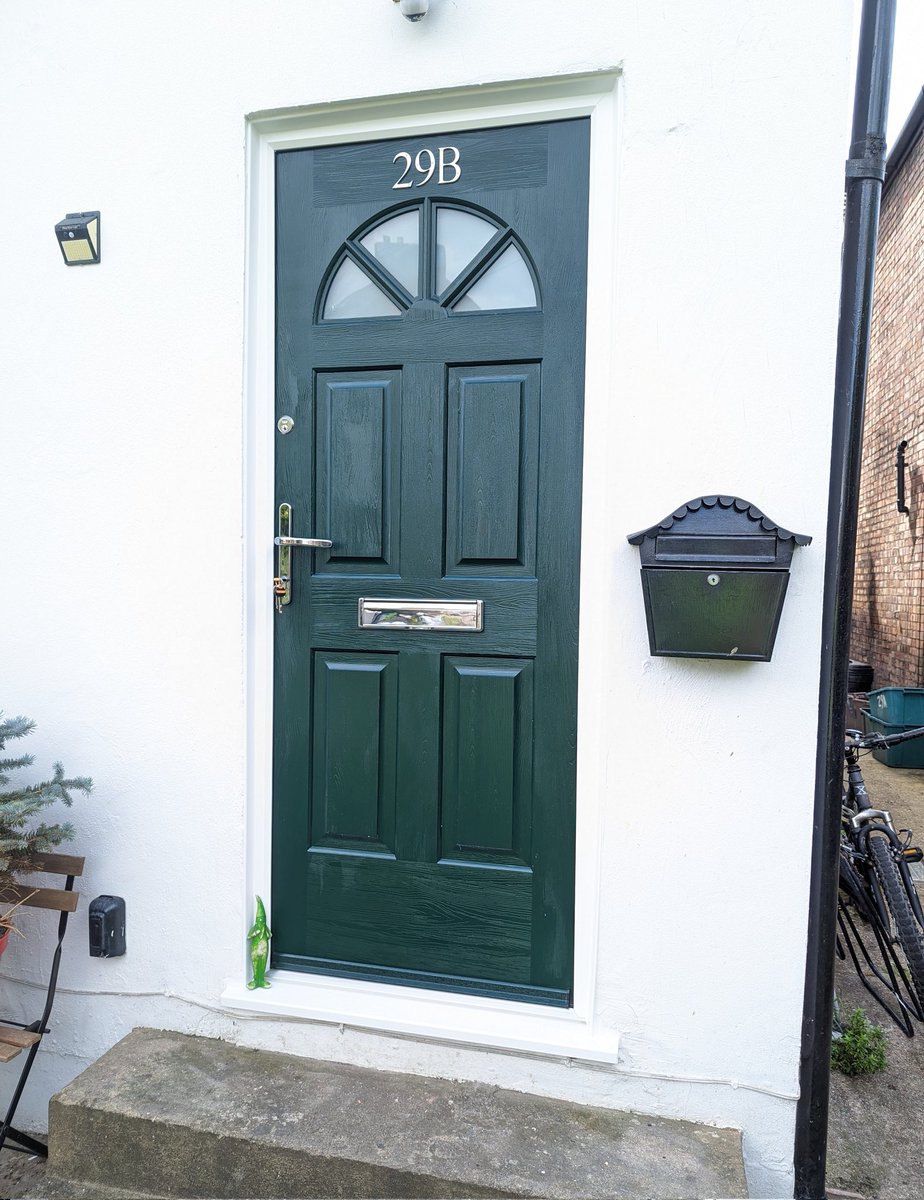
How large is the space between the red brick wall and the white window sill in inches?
251

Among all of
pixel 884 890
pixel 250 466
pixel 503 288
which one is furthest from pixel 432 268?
pixel 884 890

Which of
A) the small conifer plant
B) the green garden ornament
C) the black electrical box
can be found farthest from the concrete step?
the small conifer plant

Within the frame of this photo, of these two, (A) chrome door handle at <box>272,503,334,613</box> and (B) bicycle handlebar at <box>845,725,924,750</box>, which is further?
(B) bicycle handlebar at <box>845,725,924,750</box>

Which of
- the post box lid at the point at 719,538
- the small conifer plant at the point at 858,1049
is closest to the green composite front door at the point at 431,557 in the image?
the post box lid at the point at 719,538

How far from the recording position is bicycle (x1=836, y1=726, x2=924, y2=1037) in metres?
2.67

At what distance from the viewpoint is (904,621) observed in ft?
25.1

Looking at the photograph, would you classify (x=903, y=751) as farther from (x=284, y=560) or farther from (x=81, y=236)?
(x=81, y=236)

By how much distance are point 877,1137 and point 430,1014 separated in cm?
133

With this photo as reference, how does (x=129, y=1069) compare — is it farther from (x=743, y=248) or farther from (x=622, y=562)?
(x=743, y=248)

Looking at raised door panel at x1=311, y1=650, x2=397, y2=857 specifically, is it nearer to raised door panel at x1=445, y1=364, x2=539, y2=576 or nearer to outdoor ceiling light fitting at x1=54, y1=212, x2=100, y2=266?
raised door panel at x1=445, y1=364, x2=539, y2=576

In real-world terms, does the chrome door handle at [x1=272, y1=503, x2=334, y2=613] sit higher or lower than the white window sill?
higher

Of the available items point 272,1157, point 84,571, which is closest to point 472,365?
point 84,571

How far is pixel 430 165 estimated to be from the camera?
220 centimetres

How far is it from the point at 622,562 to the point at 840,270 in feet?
2.74
